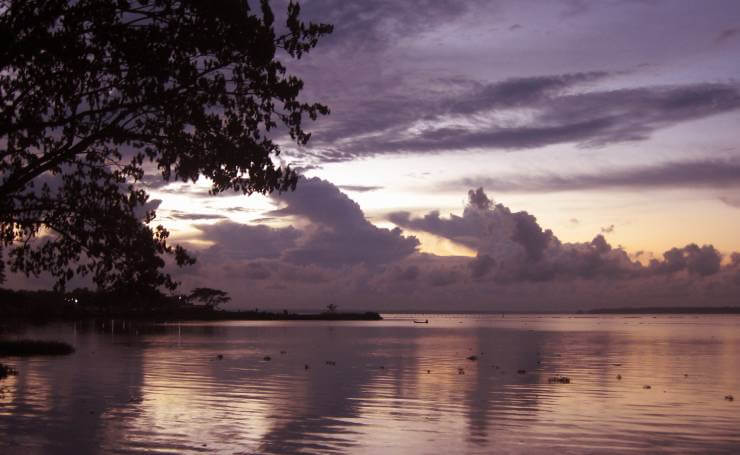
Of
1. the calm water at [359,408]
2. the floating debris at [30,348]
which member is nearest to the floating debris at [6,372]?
the calm water at [359,408]

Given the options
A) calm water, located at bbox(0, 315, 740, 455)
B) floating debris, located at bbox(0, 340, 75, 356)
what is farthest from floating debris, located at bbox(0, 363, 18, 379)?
floating debris, located at bbox(0, 340, 75, 356)

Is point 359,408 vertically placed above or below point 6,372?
below

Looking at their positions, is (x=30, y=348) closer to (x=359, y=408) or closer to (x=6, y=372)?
(x=6, y=372)

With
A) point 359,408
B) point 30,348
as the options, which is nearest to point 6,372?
point 30,348

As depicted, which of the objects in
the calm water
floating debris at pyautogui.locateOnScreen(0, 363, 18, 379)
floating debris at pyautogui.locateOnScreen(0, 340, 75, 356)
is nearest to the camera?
the calm water

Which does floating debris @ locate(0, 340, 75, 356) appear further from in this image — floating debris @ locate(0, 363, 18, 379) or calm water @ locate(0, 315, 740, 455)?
floating debris @ locate(0, 363, 18, 379)

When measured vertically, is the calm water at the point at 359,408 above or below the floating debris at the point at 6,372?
below

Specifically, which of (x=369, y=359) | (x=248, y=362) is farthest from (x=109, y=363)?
(x=369, y=359)

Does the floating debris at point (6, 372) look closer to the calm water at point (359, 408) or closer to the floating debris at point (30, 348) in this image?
the calm water at point (359, 408)

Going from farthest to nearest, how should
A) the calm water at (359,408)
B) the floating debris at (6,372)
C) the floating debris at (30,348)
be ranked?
the floating debris at (30,348)
the floating debris at (6,372)
the calm water at (359,408)

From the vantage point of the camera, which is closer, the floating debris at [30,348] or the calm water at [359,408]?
the calm water at [359,408]

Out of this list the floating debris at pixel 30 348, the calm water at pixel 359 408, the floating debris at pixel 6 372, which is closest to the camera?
the calm water at pixel 359 408

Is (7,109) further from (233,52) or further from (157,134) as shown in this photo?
(233,52)

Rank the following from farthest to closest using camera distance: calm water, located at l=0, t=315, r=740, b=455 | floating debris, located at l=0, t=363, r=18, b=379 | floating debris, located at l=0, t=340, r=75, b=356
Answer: floating debris, located at l=0, t=340, r=75, b=356
floating debris, located at l=0, t=363, r=18, b=379
calm water, located at l=0, t=315, r=740, b=455
